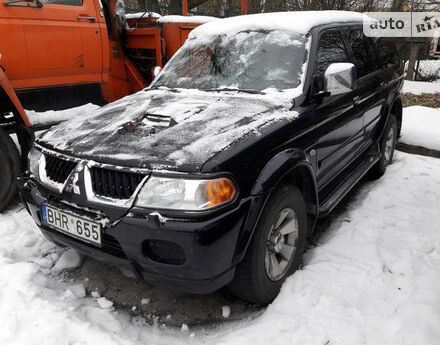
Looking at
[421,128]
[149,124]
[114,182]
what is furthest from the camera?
[421,128]

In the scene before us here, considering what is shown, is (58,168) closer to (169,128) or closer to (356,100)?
(169,128)

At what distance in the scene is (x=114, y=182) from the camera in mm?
2109

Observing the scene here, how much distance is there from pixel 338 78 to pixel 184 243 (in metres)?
1.67

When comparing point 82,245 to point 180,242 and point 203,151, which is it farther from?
point 203,151

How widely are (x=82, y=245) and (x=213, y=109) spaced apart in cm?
120

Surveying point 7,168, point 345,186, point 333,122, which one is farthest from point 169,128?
point 7,168

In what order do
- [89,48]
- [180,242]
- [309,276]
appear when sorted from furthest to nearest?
[89,48]
[309,276]
[180,242]

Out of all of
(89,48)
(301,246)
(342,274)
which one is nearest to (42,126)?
(89,48)

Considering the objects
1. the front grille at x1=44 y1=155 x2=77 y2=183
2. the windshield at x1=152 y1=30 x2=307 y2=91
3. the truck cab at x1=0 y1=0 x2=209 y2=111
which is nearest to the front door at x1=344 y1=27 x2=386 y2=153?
the windshield at x1=152 y1=30 x2=307 y2=91

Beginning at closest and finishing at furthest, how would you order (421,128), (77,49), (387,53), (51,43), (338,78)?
(338,78) < (51,43) < (77,49) < (387,53) < (421,128)

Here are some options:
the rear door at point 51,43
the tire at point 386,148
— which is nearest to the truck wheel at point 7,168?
the rear door at point 51,43

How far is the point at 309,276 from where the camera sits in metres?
2.69

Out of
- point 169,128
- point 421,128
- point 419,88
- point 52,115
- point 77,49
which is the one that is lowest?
point 419,88

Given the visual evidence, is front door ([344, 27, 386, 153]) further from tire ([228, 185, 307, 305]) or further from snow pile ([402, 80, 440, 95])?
snow pile ([402, 80, 440, 95])
